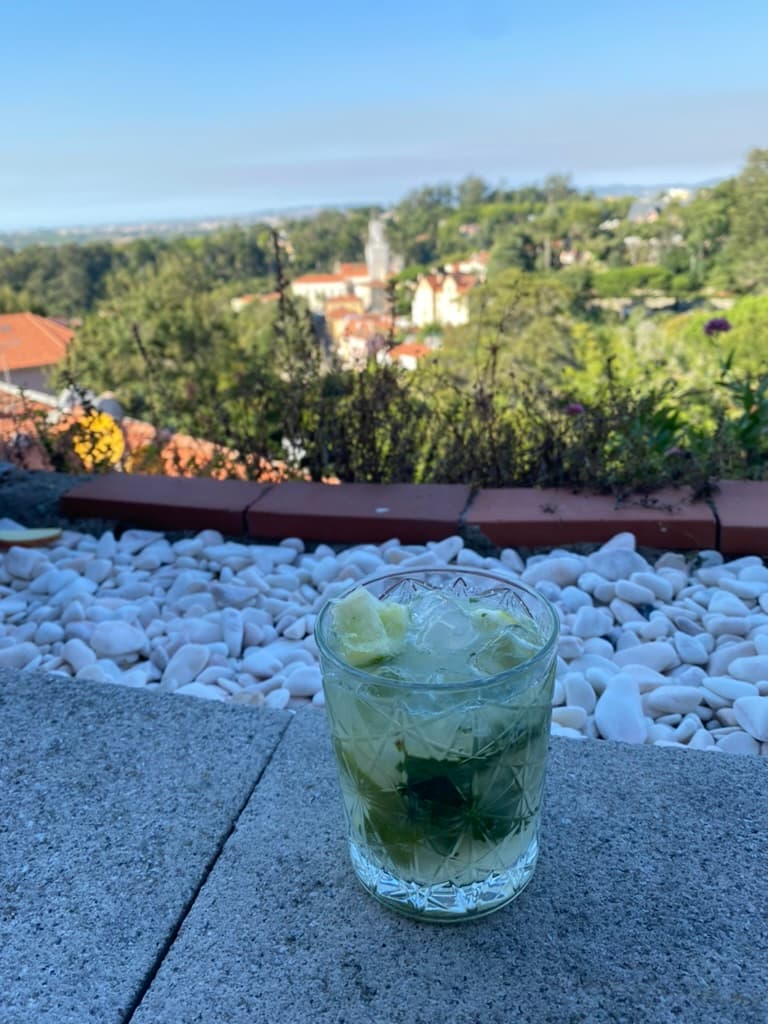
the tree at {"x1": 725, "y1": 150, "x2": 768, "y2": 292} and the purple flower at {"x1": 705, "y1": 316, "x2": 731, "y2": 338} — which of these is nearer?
the purple flower at {"x1": 705, "y1": 316, "x2": 731, "y2": 338}

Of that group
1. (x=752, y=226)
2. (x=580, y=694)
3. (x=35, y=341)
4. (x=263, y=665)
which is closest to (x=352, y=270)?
(x=752, y=226)

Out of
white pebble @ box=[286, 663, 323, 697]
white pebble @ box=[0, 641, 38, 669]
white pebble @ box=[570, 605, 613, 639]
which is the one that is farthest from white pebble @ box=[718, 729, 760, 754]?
white pebble @ box=[0, 641, 38, 669]

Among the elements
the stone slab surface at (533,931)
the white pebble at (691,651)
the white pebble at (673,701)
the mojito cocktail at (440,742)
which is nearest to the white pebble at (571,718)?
the white pebble at (673,701)

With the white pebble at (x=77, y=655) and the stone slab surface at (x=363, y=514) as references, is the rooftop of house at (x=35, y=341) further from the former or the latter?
the white pebble at (x=77, y=655)

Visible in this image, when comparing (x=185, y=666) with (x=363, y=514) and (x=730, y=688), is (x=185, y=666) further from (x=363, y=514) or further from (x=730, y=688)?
(x=730, y=688)

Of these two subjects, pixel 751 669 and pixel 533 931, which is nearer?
pixel 533 931

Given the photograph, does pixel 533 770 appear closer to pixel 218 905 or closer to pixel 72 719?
pixel 218 905

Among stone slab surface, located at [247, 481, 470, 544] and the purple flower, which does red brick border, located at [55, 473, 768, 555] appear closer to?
stone slab surface, located at [247, 481, 470, 544]
